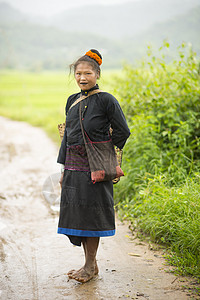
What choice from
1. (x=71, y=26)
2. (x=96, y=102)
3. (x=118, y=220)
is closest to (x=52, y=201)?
(x=118, y=220)

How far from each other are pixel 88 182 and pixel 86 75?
2.64ft

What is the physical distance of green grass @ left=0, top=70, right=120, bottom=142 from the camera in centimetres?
1289

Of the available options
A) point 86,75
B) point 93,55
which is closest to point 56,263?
point 86,75

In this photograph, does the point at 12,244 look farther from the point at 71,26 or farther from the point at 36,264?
the point at 71,26

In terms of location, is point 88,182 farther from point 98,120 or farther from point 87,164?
point 98,120

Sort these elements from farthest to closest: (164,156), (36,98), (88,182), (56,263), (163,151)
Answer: (36,98), (163,151), (164,156), (56,263), (88,182)

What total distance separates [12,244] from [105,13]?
538ft

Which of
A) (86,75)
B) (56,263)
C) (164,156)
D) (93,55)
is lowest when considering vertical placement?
(56,263)

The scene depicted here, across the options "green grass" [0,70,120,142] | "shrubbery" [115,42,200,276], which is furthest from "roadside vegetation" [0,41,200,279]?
"green grass" [0,70,120,142]

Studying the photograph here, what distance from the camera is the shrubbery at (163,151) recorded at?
372 centimetres

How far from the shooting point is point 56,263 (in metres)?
3.25

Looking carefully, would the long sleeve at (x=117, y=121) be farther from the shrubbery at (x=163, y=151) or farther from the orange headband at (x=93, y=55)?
the shrubbery at (x=163, y=151)

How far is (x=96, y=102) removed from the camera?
272 centimetres

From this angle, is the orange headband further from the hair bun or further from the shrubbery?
the shrubbery
